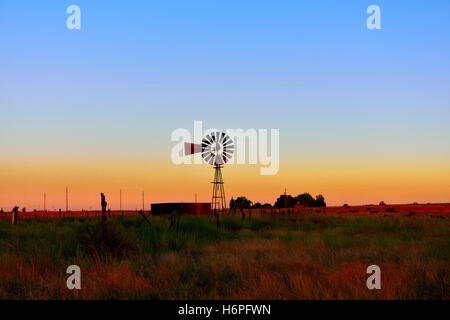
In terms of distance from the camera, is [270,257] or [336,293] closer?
[336,293]

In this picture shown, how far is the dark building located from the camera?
1899 inches

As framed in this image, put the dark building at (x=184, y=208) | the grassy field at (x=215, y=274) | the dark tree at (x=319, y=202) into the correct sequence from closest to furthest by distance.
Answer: the grassy field at (x=215, y=274)
the dark building at (x=184, y=208)
the dark tree at (x=319, y=202)

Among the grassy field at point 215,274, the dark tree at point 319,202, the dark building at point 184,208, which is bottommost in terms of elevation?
the dark tree at point 319,202

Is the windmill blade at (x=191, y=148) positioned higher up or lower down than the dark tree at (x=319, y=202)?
higher up

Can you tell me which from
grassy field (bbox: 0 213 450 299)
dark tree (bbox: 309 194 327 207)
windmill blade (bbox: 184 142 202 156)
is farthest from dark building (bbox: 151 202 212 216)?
dark tree (bbox: 309 194 327 207)

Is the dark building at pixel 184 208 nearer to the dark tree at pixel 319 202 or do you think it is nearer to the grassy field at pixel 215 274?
the grassy field at pixel 215 274

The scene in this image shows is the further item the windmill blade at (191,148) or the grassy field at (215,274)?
the windmill blade at (191,148)

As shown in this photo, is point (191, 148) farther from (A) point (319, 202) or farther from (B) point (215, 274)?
(A) point (319, 202)

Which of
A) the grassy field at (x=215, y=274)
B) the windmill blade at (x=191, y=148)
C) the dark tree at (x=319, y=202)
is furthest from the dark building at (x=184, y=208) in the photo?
the dark tree at (x=319, y=202)

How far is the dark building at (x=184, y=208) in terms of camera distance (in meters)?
48.2
